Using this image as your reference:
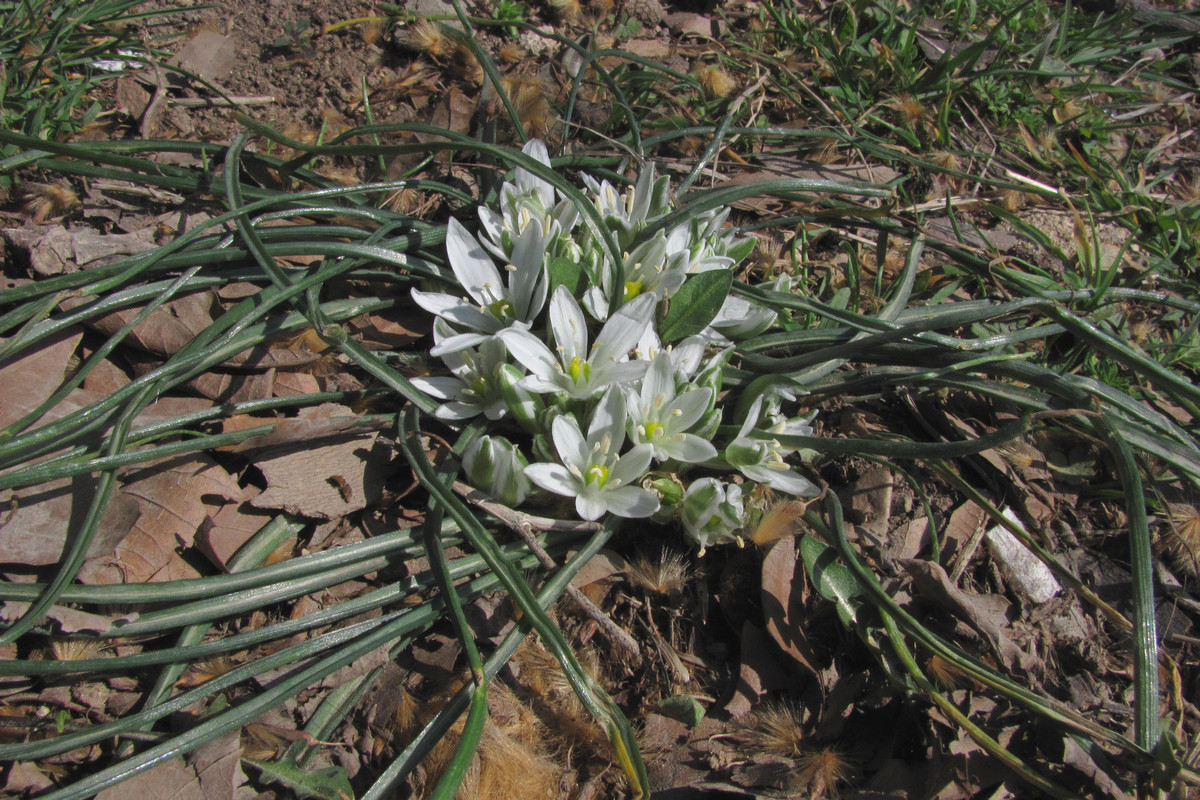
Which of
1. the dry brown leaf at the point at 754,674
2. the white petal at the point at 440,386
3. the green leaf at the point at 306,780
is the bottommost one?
the dry brown leaf at the point at 754,674

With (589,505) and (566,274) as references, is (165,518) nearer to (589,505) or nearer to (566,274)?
(589,505)

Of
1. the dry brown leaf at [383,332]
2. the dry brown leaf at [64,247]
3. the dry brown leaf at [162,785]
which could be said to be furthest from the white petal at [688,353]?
the dry brown leaf at [64,247]

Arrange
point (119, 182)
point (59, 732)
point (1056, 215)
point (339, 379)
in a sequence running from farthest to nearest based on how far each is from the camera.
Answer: point (1056, 215) < point (119, 182) < point (339, 379) < point (59, 732)

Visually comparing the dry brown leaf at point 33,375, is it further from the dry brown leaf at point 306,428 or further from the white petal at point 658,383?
the white petal at point 658,383

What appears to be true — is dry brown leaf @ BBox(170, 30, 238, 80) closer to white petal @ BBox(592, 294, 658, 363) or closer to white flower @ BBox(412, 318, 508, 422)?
white flower @ BBox(412, 318, 508, 422)

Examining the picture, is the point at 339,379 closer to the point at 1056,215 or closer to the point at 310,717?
the point at 310,717

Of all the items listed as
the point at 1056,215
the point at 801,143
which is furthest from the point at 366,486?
the point at 1056,215
